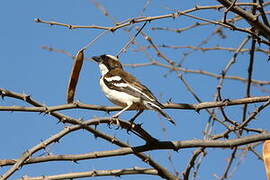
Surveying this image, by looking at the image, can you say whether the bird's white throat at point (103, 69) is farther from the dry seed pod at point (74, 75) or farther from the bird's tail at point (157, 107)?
the dry seed pod at point (74, 75)

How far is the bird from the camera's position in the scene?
19.1 feet

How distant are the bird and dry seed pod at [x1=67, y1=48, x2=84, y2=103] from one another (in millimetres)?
591

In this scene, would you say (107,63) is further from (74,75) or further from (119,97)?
(74,75)

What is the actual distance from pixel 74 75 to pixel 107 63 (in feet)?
7.69

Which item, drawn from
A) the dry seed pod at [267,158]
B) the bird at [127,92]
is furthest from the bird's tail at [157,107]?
the dry seed pod at [267,158]

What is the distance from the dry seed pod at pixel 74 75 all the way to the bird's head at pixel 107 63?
2.06 meters

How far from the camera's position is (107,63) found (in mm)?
7516

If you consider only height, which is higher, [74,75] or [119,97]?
[119,97]

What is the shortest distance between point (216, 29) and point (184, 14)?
2.93 metres

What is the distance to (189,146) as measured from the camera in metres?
4.53

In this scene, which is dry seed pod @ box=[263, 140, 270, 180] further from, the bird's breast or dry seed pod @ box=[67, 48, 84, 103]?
the bird's breast

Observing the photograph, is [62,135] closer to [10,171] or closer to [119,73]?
[10,171]

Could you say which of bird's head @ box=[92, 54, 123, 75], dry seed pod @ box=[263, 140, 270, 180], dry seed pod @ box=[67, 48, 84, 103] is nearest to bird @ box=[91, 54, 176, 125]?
bird's head @ box=[92, 54, 123, 75]

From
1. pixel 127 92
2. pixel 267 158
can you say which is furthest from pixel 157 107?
pixel 267 158
